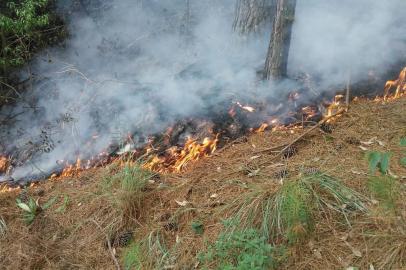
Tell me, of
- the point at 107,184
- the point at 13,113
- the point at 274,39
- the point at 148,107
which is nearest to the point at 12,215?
the point at 107,184

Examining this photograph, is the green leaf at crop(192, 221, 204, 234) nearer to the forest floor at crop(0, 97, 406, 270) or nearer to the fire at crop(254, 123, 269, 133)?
the forest floor at crop(0, 97, 406, 270)

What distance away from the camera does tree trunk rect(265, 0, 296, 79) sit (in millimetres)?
4988

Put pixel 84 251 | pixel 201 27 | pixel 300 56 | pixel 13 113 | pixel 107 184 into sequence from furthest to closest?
1. pixel 201 27
2. pixel 13 113
3. pixel 300 56
4. pixel 107 184
5. pixel 84 251

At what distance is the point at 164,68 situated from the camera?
260 inches

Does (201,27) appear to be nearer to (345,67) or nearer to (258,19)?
(258,19)

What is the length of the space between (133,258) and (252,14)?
12.7 feet

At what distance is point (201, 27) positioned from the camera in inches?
288

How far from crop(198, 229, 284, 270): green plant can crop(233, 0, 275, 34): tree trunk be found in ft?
11.6

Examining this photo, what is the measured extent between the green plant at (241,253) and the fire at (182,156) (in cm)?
147

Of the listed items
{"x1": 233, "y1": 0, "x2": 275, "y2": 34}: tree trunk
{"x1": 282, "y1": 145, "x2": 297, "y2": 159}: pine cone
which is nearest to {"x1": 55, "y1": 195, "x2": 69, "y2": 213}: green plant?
{"x1": 282, "y1": 145, "x2": 297, "y2": 159}: pine cone

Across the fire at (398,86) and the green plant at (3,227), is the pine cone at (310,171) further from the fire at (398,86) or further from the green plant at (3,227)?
the green plant at (3,227)

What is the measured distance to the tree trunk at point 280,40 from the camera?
196 inches

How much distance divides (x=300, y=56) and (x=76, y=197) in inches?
146

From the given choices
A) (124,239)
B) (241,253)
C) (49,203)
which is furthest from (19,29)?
(241,253)
